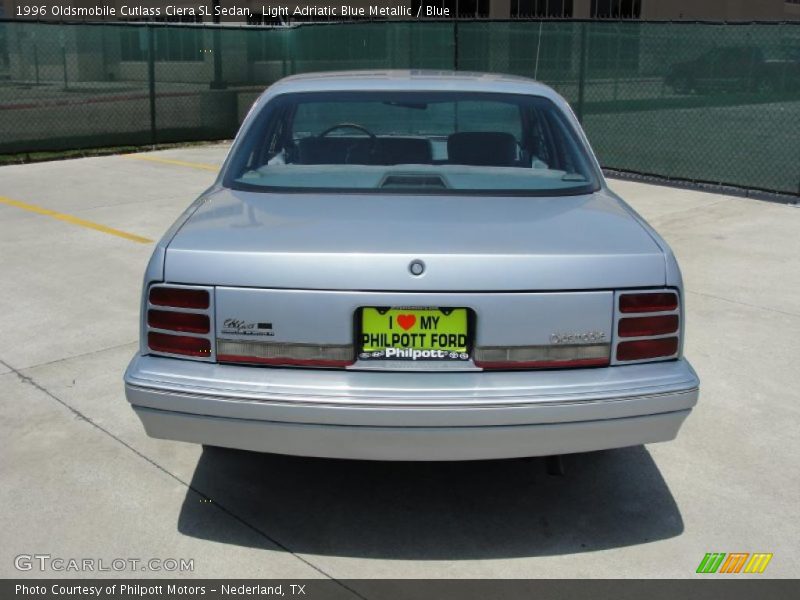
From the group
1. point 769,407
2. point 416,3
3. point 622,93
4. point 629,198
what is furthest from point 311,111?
point 416,3

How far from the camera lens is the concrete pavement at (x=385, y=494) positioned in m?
3.35

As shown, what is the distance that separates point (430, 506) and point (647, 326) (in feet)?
3.70

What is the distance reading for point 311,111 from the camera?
10312mm

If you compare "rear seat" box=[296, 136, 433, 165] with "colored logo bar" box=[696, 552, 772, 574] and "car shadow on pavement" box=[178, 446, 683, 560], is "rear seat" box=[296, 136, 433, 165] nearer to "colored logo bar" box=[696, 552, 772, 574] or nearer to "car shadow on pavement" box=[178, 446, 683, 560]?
"car shadow on pavement" box=[178, 446, 683, 560]

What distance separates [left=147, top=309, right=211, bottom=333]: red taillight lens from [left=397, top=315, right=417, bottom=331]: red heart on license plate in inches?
24.9

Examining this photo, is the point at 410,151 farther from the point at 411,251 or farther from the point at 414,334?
the point at 414,334

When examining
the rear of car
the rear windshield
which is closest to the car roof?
the rear windshield

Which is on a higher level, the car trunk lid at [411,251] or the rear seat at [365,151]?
the rear seat at [365,151]

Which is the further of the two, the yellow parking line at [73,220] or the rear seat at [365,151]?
the yellow parking line at [73,220]

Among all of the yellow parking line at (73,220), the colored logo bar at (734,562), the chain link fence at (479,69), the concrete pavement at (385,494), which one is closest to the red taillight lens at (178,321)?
the concrete pavement at (385,494)

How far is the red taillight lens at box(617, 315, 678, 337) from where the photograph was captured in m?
3.15

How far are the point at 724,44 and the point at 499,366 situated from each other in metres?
10.6

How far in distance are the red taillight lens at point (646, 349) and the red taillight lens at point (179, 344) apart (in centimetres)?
138

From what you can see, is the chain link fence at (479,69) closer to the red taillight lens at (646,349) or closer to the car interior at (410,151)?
the car interior at (410,151)
